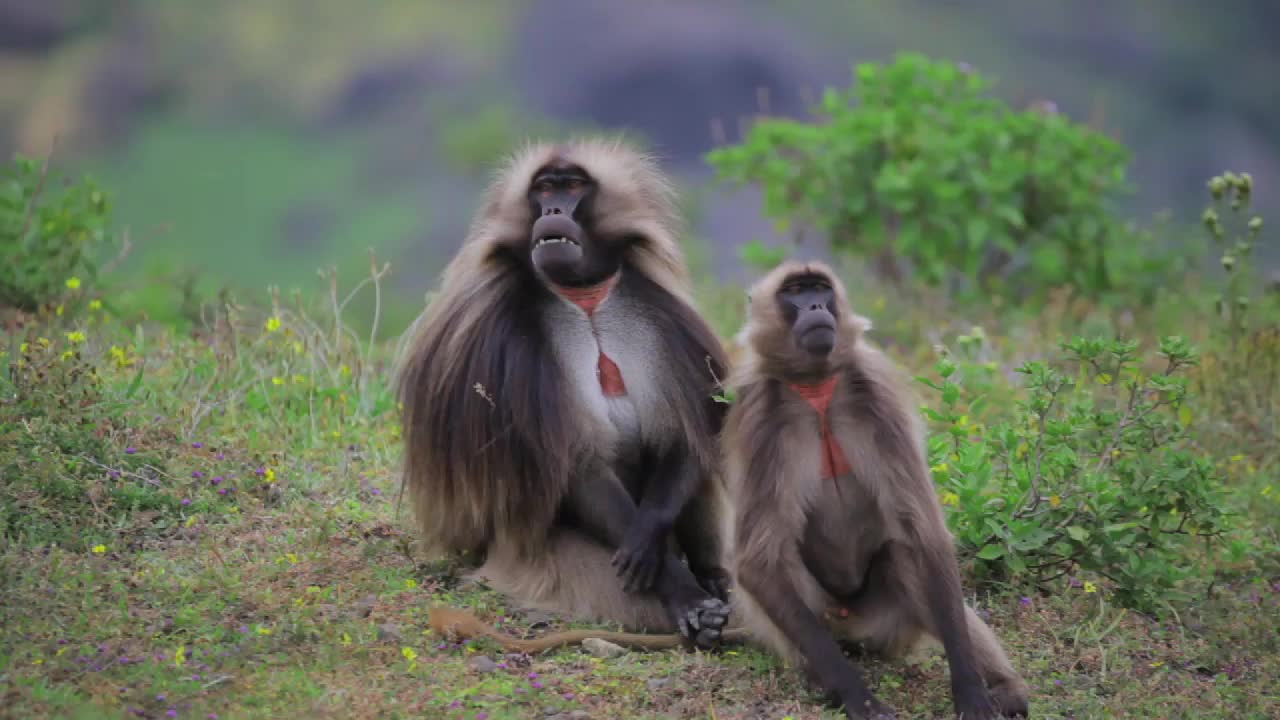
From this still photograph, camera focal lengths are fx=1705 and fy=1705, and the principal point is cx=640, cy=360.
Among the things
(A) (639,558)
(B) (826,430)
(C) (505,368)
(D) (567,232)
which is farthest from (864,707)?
(D) (567,232)

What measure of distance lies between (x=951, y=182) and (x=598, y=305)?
3969mm

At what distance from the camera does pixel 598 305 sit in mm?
5648

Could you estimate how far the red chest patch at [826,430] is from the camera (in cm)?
505

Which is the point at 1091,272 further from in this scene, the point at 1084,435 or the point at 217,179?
the point at 217,179

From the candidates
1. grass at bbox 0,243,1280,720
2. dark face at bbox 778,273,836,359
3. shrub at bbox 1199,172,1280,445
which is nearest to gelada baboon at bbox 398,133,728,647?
grass at bbox 0,243,1280,720

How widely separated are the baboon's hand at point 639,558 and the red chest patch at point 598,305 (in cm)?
46

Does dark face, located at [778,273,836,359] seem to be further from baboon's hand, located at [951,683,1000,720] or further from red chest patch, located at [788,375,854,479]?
baboon's hand, located at [951,683,1000,720]

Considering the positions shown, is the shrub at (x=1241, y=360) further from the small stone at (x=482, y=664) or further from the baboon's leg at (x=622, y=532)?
the small stone at (x=482, y=664)

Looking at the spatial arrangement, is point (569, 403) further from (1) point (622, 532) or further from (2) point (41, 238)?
(2) point (41, 238)

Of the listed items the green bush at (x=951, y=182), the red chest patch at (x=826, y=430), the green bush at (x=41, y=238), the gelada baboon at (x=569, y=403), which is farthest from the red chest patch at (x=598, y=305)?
the green bush at (x=951, y=182)

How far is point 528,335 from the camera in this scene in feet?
18.0

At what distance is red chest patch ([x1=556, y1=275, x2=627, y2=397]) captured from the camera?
5.57 m

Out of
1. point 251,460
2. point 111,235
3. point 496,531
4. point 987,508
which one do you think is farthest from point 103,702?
point 111,235

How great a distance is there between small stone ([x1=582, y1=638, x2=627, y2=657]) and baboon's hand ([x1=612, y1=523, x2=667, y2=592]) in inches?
10.1
